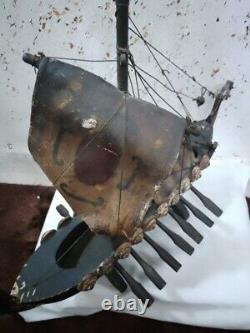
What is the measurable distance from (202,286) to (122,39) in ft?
2.36

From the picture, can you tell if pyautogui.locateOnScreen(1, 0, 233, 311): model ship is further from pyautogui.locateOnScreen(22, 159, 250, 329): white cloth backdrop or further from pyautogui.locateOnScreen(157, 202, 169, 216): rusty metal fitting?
pyautogui.locateOnScreen(22, 159, 250, 329): white cloth backdrop

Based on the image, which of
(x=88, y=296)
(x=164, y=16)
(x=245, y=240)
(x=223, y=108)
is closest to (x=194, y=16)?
(x=164, y=16)

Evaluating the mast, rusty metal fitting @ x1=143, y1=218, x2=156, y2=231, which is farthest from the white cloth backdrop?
the mast

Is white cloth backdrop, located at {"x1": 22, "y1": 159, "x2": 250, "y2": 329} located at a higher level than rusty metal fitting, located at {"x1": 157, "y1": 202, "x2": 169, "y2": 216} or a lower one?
lower

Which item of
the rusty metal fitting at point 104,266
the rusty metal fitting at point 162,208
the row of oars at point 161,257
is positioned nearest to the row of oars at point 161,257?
the row of oars at point 161,257

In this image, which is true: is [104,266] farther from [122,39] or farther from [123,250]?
[122,39]

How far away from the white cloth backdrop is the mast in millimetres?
549

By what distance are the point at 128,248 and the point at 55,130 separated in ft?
0.95

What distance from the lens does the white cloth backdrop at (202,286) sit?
1.19 meters

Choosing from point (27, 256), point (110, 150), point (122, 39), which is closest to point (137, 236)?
point (110, 150)

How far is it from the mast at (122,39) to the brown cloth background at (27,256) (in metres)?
0.71

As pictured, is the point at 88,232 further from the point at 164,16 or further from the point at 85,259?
the point at 164,16

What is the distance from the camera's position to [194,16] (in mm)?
1205

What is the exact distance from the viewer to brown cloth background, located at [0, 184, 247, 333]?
126 centimetres
